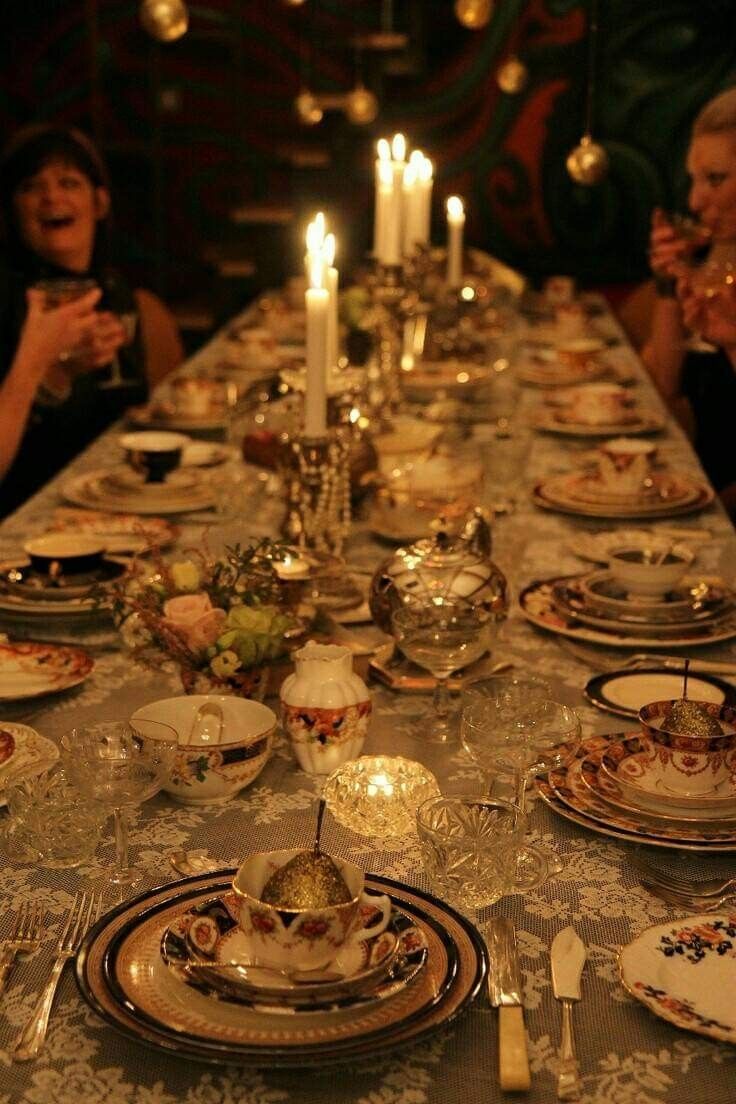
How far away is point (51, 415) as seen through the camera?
124 inches

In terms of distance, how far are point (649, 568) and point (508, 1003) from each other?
3.07 ft

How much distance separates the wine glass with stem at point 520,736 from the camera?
1323 mm

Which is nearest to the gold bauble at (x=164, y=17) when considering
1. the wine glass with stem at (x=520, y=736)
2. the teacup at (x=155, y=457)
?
the teacup at (x=155, y=457)

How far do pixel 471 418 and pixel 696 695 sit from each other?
1.58m

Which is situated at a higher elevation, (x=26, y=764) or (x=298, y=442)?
(x=298, y=442)

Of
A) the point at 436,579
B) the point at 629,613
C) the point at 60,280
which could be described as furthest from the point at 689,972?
the point at 60,280

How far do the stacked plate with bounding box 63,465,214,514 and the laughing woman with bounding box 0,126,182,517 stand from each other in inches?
14.3

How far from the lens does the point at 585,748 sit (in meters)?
1.42

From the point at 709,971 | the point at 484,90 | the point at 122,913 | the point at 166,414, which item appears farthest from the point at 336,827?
the point at 484,90

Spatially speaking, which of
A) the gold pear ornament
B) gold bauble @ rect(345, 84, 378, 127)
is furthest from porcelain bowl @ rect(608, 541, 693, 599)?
gold bauble @ rect(345, 84, 378, 127)

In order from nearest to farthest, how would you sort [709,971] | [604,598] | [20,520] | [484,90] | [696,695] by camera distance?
[709,971] → [696,695] → [604,598] → [20,520] → [484,90]

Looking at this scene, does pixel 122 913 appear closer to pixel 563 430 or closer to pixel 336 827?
pixel 336 827

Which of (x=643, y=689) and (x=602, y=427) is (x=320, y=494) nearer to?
(x=643, y=689)

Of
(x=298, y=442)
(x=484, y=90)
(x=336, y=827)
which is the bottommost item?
(x=336, y=827)
